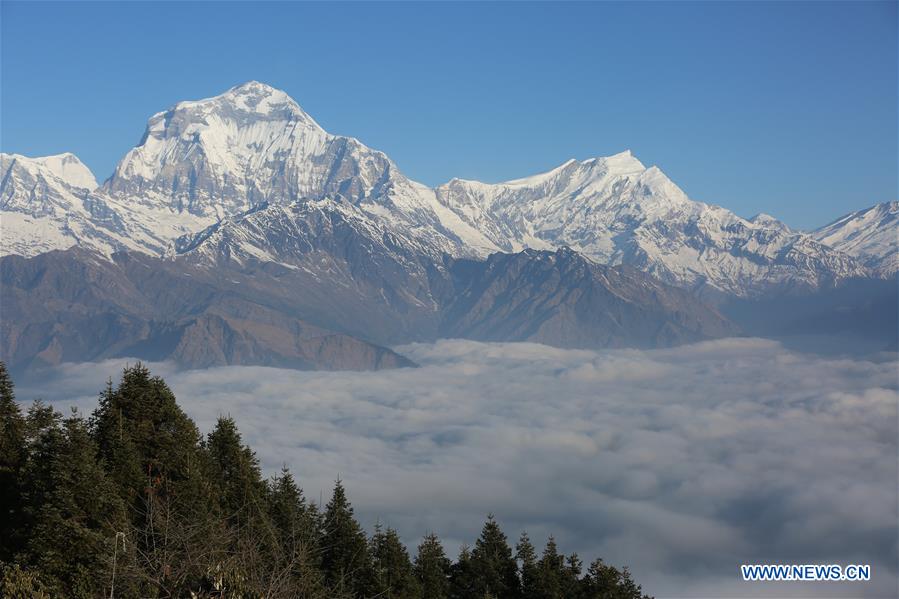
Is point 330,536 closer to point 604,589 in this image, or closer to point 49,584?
point 604,589

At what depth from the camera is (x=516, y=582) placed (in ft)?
309

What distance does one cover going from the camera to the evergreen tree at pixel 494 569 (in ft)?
302

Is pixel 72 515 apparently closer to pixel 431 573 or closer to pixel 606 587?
pixel 431 573

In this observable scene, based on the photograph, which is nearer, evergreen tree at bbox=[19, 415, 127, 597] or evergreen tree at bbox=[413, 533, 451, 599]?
evergreen tree at bbox=[19, 415, 127, 597]

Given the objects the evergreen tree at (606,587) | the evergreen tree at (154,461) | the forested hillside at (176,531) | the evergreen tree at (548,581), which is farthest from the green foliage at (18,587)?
the evergreen tree at (606,587)

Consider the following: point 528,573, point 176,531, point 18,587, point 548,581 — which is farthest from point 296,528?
point 18,587

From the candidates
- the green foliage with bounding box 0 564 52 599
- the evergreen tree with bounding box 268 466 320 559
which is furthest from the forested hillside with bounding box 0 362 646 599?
the evergreen tree with bounding box 268 466 320 559

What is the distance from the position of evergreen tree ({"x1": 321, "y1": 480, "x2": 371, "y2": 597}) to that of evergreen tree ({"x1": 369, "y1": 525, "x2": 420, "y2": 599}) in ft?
4.16

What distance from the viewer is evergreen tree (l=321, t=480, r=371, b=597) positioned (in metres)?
83.4

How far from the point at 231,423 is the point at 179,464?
53.8 ft

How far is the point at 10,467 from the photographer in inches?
3083

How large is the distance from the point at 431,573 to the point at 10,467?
36.9 meters

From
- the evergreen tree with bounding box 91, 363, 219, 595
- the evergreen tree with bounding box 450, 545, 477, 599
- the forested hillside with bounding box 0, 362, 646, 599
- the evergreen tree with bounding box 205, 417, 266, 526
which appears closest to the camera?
the forested hillside with bounding box 0, 362, 646, 599

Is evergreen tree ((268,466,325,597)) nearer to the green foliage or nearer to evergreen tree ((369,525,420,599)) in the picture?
evergreen tree ((369,525,420,599))
